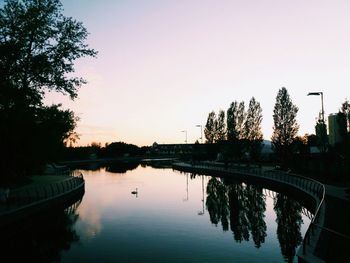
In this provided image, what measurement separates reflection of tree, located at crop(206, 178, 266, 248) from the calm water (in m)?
0.06

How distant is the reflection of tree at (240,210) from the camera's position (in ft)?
82.9

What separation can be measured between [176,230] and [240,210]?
34.5 ft

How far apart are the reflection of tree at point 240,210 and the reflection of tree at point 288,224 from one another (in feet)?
4.12

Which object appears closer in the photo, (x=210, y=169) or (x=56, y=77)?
(x=56, y=77)

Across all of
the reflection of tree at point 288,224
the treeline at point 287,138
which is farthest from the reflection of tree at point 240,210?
the treeline at point 287,138

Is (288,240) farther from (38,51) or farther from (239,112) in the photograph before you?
(239,112)

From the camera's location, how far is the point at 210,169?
78.1 metres

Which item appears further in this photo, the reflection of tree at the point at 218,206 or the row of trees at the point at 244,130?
the row of trees at the point at 244,130

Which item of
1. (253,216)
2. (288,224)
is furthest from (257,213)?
(288,224)

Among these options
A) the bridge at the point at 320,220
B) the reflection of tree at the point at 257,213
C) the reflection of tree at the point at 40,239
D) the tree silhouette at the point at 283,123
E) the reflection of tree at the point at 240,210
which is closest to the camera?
the bridge at the point at 320,220

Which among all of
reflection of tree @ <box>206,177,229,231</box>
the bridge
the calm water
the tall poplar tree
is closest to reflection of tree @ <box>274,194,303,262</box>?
the calm water

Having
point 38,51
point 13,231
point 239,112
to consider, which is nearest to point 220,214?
point 13,231

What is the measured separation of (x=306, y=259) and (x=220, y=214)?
18.8m

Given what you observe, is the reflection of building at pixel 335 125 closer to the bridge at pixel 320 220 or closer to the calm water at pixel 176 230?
the bridge at pixel 320 220
